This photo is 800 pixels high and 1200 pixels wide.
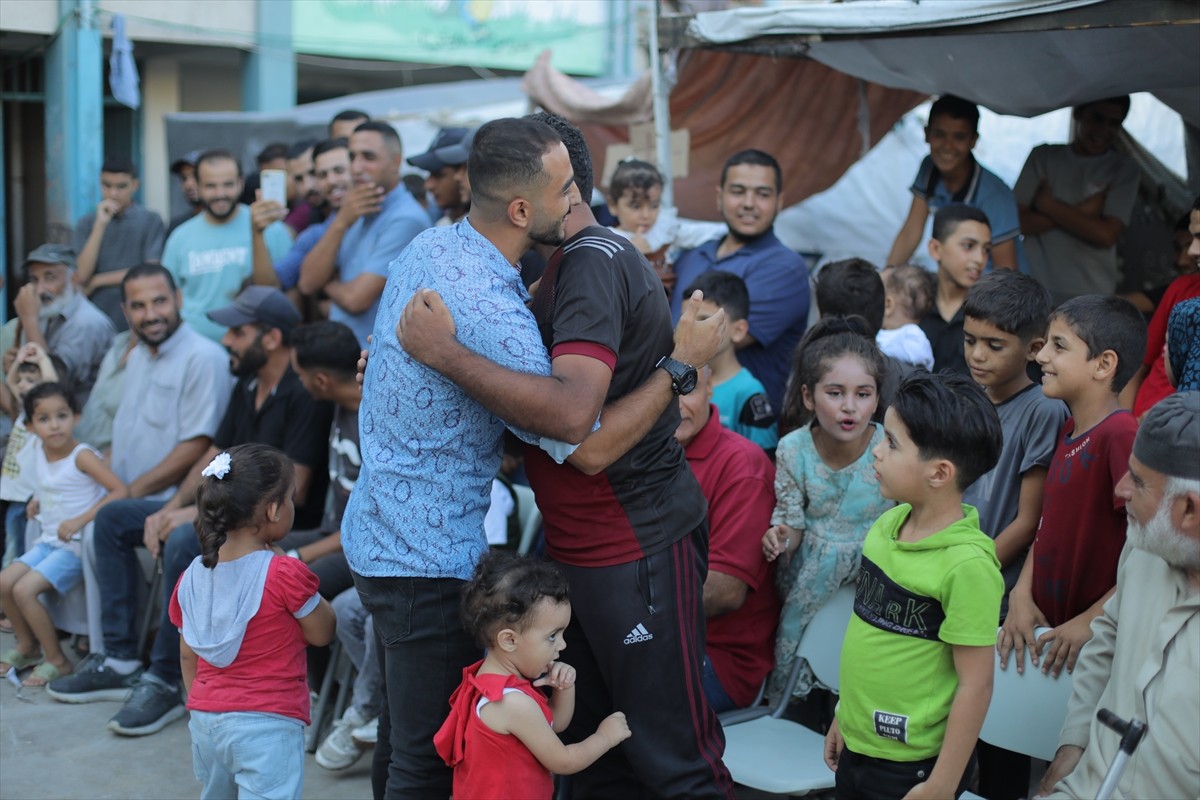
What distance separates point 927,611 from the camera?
2648 millimetres

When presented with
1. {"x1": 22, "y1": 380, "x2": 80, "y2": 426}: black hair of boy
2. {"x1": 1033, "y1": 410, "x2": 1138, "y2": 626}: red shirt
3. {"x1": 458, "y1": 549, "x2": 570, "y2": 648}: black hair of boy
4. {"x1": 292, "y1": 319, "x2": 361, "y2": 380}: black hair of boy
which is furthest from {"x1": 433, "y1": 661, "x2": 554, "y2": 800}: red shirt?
{"x1": 22, "y1": 380, "x2": 80, "y2": 426}: black hair of boy

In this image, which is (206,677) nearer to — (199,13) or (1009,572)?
(1009,572)

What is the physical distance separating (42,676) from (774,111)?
14.7 ft

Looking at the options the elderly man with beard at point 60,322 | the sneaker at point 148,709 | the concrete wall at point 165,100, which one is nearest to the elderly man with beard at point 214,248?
the elderly man with beard at point 60,322

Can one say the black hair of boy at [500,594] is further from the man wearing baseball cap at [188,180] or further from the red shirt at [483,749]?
the man wearing baseball cap at [188,180]

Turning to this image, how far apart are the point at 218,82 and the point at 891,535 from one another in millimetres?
12698

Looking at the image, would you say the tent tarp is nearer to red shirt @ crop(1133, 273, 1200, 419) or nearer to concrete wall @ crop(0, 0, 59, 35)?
red shirt @ crop(1133, 273, 1200, 419)

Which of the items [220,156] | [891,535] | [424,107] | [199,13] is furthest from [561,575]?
[199,13]

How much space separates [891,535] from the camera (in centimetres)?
281

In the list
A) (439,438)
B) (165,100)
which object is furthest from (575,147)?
(165,100)

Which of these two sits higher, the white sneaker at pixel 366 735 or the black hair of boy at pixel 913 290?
the black hair of boy at pixel 913 290

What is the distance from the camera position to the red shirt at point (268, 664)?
3.37 m

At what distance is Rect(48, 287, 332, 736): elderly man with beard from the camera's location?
4.94 m

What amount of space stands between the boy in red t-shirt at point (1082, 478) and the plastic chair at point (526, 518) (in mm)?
1963
